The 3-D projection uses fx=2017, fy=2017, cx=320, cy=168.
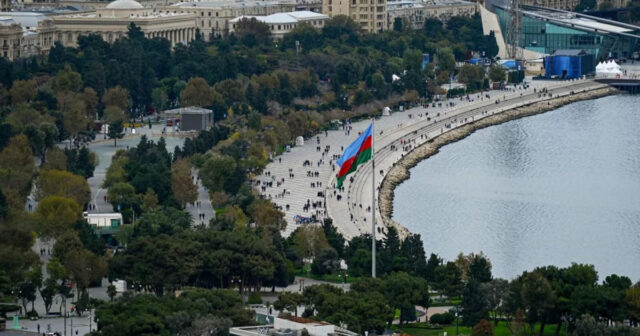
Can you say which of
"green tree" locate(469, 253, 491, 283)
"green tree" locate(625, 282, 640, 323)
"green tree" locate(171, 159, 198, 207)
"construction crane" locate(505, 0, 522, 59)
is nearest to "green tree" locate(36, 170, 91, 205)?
"green tree" locate(171, 159, 198, 207)

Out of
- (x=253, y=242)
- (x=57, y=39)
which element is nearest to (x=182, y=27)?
(x=57, y=39)

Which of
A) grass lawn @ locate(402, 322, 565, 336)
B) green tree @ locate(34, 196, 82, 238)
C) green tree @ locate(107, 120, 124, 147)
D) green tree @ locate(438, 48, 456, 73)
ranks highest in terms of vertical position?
green tree @ locate(438, 48, 456, 73)

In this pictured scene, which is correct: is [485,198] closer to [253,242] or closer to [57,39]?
[253,242]

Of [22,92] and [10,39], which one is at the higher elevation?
[10,39]

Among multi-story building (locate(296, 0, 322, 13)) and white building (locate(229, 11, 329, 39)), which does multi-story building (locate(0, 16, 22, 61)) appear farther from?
multi-story building (locate(296, 0, 322, 13))

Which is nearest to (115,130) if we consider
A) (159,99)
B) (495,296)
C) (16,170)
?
(159,99)

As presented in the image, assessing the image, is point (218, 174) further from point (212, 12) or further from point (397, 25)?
point (397, 25)
